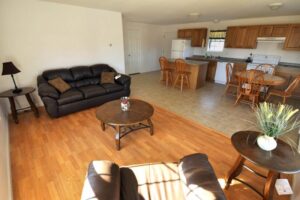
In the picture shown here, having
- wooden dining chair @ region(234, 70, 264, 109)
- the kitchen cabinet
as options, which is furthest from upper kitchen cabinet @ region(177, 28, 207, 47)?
wooden dining chair @ region(234, 70, 264, 109)

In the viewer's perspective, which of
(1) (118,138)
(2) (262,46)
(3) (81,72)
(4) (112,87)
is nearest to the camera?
(1) (118,138)

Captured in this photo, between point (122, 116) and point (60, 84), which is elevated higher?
point (60, 84)

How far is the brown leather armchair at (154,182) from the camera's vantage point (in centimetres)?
95

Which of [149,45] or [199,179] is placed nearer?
[199,179]

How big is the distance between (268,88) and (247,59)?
1861 mm

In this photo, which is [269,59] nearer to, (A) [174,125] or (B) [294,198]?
(A) [174,125]

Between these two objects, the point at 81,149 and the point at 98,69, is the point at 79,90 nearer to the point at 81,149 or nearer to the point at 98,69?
the point at 98,69

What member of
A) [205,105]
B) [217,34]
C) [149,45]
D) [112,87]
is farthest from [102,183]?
[149,45]

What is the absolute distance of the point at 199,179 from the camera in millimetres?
1112

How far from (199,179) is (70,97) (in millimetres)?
2993

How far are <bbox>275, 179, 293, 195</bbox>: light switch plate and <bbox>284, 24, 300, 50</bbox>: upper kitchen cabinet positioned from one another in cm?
446

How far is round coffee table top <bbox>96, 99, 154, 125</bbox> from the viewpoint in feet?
7.31

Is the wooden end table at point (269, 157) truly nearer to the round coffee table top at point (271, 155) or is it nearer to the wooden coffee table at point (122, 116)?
the round coffee table top at point (271, 155)

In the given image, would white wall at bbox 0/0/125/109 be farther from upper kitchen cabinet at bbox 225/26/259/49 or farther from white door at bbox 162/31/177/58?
upper kitchen cabinet at bbox 225/26/259/49
